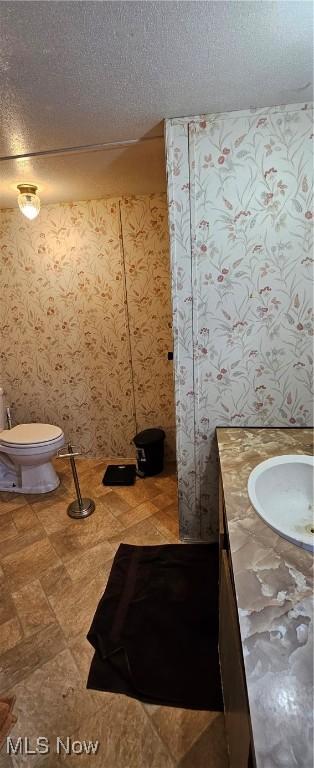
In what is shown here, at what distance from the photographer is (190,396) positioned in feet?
4.90

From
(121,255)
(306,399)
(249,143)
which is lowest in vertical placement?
(306,399)

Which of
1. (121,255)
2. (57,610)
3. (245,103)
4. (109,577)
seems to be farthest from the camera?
(121,255)

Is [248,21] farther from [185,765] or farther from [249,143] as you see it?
[185,765]

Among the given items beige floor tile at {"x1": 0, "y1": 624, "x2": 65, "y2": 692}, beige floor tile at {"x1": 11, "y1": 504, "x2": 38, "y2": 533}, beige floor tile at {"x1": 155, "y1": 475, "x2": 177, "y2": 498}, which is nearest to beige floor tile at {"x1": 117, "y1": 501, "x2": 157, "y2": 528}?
beige floor tile at {"x1": 155, "y1": 475, "x2": 177, "y2": 498}

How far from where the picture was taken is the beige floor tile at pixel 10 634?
1.26 m

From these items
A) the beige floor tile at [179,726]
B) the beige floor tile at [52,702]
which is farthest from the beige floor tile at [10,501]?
the beige floor tile at [179,726]

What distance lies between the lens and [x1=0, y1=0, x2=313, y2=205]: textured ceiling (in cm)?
79

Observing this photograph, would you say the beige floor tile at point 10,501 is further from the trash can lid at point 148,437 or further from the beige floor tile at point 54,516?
the trash can lid at point 148,437

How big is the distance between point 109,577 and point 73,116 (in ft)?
6.83

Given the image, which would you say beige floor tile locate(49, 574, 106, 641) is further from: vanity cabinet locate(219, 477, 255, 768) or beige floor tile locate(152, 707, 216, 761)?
vanity cabinet locate(219, 477, 255, 768)

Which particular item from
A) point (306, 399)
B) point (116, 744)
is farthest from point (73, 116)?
point (116, 744)

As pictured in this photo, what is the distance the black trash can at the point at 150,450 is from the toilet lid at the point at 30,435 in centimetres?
60

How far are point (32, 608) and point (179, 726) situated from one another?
769 mm

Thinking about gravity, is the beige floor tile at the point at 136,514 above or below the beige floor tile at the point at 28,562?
above
